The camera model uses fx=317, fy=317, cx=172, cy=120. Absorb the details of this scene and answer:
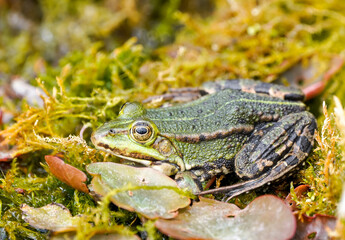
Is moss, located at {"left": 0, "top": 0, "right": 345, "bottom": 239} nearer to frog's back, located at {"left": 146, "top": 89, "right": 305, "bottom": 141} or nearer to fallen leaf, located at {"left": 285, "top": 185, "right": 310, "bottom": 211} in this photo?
fallen leaf, located at {"left": 285, "top": 185, "right": 310, "bottom": 211}

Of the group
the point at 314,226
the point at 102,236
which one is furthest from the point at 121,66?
the point at 314,226

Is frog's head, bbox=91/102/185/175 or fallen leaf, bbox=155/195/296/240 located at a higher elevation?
frog's head, bbox=91/102/185/175

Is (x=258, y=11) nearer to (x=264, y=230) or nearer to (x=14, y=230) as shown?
(x=264, y=230)

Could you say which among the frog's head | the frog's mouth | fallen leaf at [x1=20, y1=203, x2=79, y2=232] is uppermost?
the frog's head

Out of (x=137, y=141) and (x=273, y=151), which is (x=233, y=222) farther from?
(x=137, y=141)

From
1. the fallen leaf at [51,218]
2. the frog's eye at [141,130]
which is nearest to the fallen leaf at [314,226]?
the frog's eye at [141,130]

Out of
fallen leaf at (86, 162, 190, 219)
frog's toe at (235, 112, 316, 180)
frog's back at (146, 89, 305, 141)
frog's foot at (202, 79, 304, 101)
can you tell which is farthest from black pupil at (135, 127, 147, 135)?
frog's foot at (202, 79, 304, 101)

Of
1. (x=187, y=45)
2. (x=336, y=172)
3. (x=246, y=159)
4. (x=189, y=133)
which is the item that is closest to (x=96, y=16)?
(x=187, y=45)
